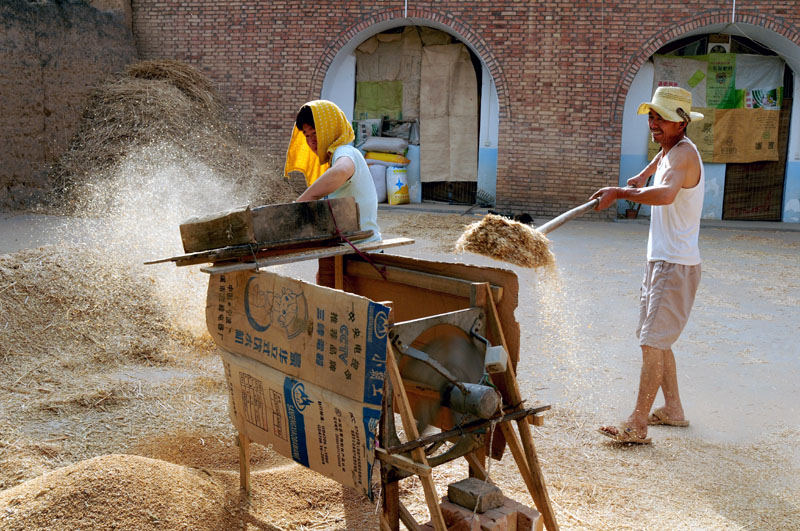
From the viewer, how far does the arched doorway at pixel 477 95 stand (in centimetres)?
1412

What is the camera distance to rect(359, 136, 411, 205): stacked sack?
14547mm

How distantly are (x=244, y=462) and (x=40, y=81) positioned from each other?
34.9 ft

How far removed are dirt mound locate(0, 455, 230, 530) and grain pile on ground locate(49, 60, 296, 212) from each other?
9188mm

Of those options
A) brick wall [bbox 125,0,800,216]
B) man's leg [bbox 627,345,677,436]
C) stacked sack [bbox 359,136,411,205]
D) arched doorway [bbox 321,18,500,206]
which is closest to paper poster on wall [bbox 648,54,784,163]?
brick wall [bbox 125,0,800,216]

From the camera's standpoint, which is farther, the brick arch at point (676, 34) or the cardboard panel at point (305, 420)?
the brick arch at point (676, 34)

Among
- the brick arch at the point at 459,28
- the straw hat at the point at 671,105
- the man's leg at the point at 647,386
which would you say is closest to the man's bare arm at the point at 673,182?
the straw hat at the point at 671,105

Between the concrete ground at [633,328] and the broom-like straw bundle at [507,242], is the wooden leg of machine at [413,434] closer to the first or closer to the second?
the broom-like straw bundle at [507,242]

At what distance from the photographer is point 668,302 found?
12.8 ft

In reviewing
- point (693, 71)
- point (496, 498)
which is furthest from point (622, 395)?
point (693, 71)

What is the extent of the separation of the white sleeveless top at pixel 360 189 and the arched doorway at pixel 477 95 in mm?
10497

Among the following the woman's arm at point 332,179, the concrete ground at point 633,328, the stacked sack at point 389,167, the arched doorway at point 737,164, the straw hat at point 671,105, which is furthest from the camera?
the stacked sack at point 389,167

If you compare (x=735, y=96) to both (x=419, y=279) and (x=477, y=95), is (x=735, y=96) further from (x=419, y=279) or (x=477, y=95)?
(x=419, y=279)

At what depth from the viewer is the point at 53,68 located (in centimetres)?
1199

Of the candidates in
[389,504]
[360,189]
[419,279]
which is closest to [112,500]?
[389,504]
